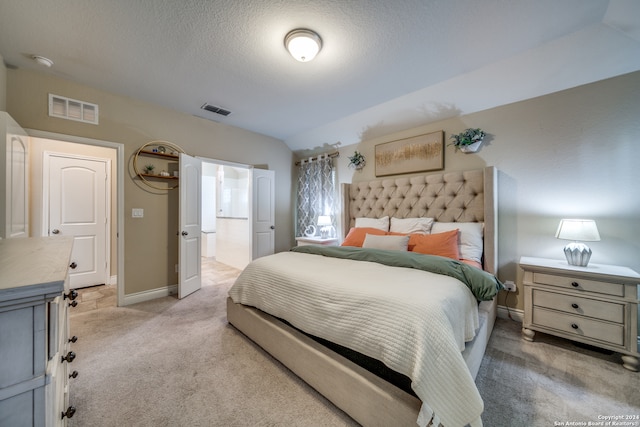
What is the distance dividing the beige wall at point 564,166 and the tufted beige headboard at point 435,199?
212 mm

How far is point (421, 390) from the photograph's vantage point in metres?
0.98

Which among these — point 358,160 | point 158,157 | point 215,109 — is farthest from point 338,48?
point 158,157

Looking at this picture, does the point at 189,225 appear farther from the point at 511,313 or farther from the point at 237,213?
the point at 511,313

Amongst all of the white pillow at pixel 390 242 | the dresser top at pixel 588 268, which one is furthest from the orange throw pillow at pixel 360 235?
the dresser top at pixel 588 268

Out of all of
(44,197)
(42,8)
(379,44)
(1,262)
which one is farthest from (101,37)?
(44,197)

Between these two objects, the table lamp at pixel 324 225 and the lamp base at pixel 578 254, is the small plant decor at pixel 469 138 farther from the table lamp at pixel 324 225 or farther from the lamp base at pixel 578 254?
the table lamp at pixel 324 225

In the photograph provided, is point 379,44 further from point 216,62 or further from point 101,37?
point 101,37

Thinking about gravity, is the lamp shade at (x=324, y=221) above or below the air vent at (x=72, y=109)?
below

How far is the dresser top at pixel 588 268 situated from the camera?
167 centimetres

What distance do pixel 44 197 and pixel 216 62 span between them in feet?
10.1

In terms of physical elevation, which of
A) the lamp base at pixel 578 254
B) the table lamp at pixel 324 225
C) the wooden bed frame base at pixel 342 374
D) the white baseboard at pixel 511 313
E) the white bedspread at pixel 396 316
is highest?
the table lamp at pixel 324 225

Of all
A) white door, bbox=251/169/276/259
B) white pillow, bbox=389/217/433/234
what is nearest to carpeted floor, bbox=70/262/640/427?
white pillow, bbox=389/217/433/234

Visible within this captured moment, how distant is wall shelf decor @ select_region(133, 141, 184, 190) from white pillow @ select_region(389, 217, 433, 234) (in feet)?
9.90

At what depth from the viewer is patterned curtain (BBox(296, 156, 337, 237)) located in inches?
161
